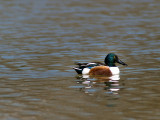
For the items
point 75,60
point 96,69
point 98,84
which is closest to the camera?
point 98,84

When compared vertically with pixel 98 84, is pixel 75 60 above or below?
above

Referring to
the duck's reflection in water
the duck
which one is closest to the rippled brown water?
the duck's reflection in water

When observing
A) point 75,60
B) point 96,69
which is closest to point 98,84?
point 96,69

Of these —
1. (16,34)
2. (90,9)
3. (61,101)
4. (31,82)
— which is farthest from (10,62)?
(90,9)

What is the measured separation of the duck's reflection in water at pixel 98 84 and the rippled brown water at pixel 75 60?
0.09ft

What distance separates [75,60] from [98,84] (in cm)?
513

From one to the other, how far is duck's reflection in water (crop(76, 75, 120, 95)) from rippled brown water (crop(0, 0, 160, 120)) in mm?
27

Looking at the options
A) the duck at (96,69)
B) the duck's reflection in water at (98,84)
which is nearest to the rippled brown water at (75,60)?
the duck's reflection in water at (98,84)

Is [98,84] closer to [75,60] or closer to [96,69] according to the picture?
[96,69]

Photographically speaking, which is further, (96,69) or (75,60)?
(75,60)

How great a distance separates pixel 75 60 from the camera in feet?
64.2

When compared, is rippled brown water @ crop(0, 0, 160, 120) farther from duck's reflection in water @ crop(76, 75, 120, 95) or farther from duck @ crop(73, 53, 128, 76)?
duck @ crop(73, 53, 128, 76)

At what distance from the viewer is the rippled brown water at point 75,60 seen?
36.6ft

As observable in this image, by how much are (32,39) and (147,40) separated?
20.9 feet
